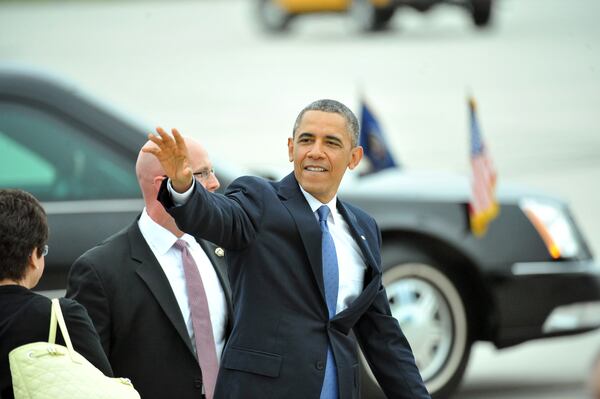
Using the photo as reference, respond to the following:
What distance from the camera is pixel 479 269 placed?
7.24 m

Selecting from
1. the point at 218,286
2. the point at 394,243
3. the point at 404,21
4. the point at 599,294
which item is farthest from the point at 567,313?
the point at 404,21

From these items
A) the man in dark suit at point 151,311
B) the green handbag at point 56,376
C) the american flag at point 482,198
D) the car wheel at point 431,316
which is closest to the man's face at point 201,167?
the man in dark suit at point 151,311

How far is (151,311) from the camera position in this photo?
421 centimetres

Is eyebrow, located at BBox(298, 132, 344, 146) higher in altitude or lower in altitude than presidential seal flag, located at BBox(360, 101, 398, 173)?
lower

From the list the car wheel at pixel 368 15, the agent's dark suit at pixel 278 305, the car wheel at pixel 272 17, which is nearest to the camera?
the agent's dark suit at pixel 278 305

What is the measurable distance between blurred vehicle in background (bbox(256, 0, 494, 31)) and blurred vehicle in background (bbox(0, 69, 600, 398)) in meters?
19.1

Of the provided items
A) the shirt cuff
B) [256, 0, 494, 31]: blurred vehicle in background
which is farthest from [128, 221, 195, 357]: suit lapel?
[256, 0, 494, 31]: blurred vehicle in background

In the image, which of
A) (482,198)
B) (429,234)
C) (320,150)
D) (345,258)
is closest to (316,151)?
(320,150)

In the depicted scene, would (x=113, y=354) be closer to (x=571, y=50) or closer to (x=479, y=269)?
(x=479, y=269)

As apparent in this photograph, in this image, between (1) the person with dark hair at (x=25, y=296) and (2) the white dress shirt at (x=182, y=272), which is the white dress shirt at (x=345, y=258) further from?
(1) the person with dark hair at (x=25, y=296)

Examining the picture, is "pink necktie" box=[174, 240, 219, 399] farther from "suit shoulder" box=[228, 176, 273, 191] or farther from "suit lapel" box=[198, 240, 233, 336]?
"suit shoulder" box=[228, 176, 273, 191]

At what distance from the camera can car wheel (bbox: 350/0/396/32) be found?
2717cm

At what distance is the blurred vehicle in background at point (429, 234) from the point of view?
670 cm

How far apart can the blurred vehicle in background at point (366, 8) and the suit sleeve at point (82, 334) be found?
2307cm
